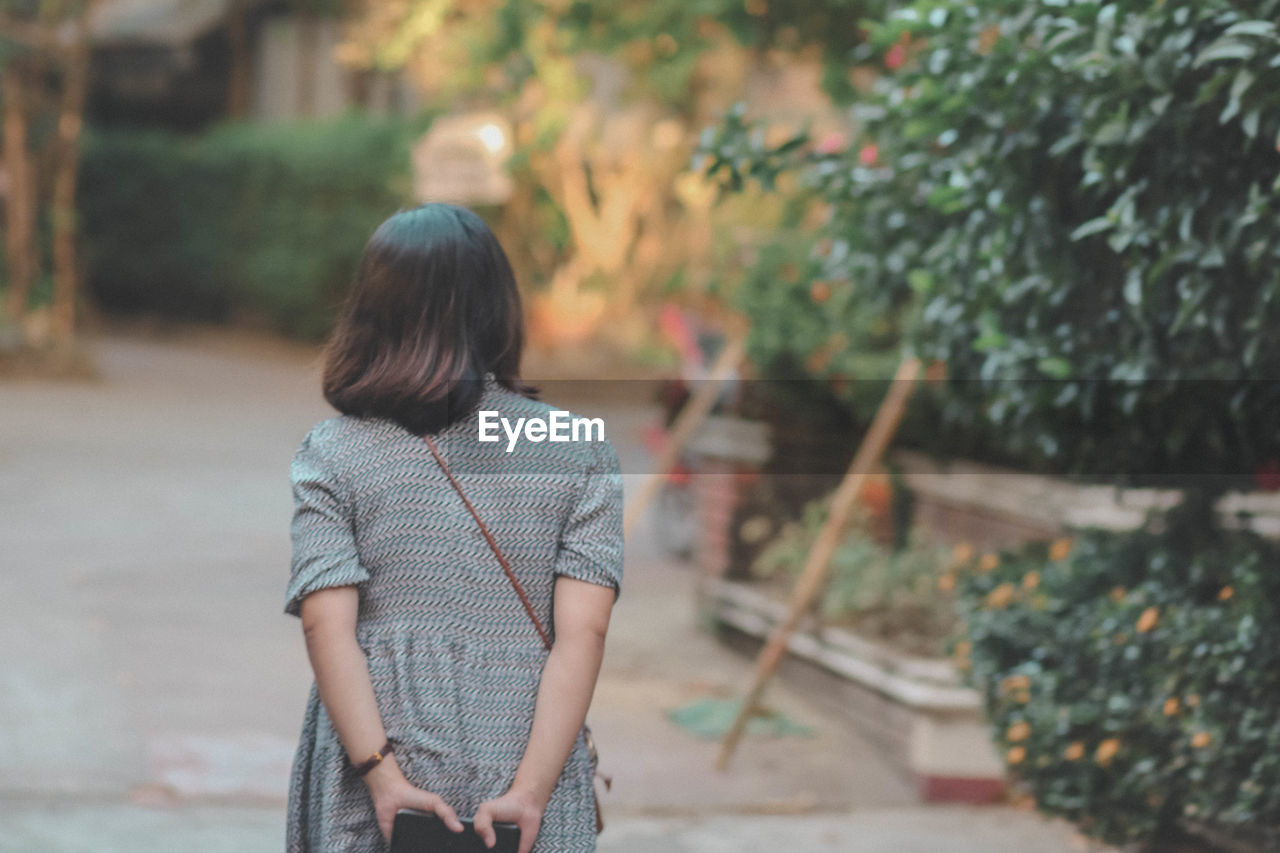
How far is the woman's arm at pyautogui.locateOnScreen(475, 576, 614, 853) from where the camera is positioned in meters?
2.51

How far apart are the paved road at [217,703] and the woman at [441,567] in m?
0.22

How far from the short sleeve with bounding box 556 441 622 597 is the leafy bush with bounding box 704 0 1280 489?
1781 mm

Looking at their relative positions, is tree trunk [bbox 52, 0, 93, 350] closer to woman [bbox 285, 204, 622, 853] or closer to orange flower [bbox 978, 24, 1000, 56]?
orange flower [bbox 978, 24, 1000, 56]

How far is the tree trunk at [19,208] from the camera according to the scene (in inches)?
799

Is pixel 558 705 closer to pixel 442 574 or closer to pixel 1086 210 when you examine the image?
pixel 442 574

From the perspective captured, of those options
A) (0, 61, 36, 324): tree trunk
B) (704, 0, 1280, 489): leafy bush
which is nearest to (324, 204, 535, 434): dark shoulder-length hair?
(704, 0, 1280, 489): leafy bush

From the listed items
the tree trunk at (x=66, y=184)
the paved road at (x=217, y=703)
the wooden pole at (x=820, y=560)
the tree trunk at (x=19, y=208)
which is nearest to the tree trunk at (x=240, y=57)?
the tree trunk at (x=66, y=184)

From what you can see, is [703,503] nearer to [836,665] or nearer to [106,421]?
[836,665]

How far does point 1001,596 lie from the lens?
5641 mm

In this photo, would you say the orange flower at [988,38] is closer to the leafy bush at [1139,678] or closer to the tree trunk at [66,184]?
the leafy bush at [1139,678]

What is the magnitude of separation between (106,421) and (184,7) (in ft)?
63.0

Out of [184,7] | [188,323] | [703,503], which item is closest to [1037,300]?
[703,503]

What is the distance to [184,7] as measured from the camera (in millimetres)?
33406

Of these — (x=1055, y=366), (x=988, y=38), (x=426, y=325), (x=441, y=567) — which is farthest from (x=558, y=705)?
(x=988, y=38)
